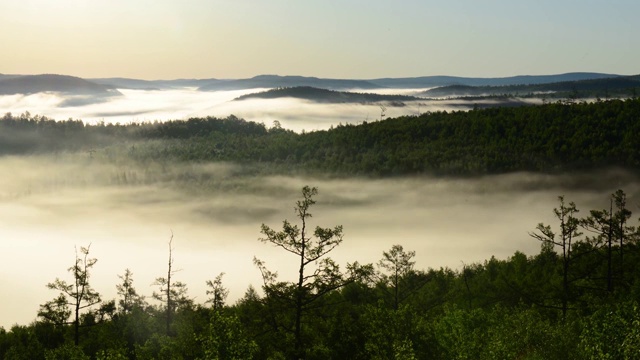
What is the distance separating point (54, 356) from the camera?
162ft

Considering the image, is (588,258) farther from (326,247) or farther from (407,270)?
(326,247)

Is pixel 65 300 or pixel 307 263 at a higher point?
pixel 307 263

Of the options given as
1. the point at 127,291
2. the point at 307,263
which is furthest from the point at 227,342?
the point at 127,291

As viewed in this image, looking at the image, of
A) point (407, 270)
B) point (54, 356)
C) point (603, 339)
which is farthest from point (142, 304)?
point (603, 339)

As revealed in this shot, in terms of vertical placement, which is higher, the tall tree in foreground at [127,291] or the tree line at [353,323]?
the tree line at [353,323]

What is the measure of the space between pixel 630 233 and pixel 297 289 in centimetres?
3318

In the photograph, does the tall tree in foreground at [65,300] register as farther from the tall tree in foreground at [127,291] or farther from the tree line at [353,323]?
the tall tree in foreground at [127,291]

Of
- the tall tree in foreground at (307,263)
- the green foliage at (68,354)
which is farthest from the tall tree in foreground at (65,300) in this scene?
the tall tree in foreground at (307,263)

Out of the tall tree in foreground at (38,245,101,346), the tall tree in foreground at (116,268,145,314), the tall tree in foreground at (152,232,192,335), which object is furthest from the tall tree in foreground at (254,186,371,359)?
the tall tree in foreground at (116,268,145,314)

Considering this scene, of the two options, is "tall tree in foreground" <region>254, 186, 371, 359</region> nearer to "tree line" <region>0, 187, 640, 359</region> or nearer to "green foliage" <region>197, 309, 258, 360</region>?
"tree line" <region>0, 187, 640, 359</region>

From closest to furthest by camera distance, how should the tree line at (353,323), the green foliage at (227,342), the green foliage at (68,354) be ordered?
the green foliage at (227,342), the tree line at (353,323), the green foliage at (68,354)

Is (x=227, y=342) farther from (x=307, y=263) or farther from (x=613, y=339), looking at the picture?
(x=613, y=339)

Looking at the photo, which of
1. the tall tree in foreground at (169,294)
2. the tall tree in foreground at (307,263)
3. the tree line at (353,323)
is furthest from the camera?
the tall tree in foreground at (169,294)

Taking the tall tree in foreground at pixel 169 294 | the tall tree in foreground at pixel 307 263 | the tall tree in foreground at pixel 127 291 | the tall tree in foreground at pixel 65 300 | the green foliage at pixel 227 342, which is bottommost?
the tall tree in foreground at pixel 127 291
